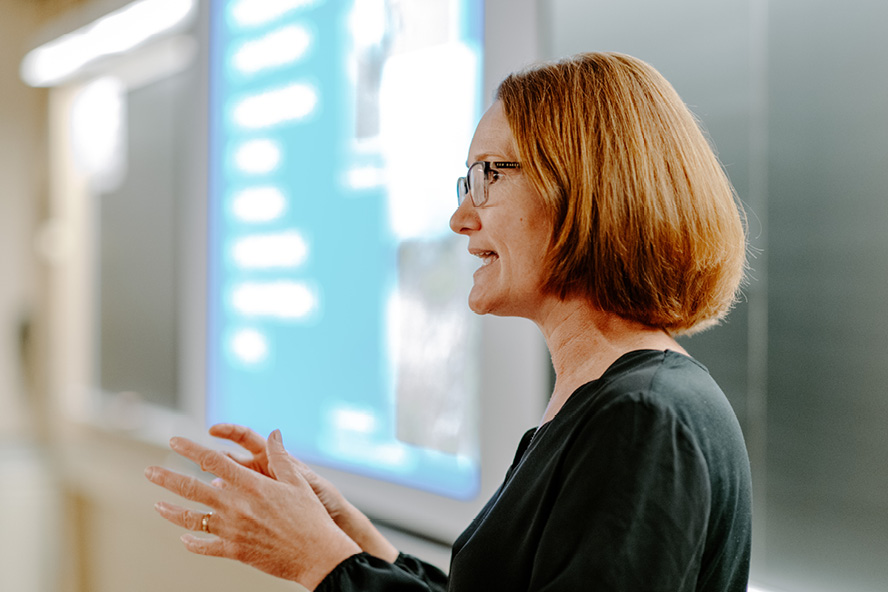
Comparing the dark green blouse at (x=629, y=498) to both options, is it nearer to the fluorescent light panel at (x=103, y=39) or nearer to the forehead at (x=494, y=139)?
the forehead at (x=494, y=139)

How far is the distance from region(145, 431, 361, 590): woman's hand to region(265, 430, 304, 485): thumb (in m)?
0.02

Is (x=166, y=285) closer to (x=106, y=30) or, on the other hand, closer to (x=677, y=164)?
(x=106, y=30)

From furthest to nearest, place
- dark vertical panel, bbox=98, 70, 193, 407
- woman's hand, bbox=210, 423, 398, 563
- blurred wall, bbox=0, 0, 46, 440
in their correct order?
blurred wall, bbox=0, 0, 46, 440 < dark vertical panel, bbox=98, 70, 193, 407 < woman's hand, bbox=210, 423, 398, 563

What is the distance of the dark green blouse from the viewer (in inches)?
30.9

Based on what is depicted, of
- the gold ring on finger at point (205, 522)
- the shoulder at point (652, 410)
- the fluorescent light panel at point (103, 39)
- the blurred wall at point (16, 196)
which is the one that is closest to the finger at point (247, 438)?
the gold ring on finger at point (205, 522)

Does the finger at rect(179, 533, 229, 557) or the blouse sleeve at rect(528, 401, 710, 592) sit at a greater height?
the blouse sleeve at rect(528, 401, 710, 592)

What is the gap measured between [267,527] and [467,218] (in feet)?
1.72

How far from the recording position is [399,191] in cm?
233

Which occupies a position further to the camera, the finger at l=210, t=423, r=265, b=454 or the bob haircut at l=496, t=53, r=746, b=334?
the finger at l=210, t=423, r=265, b=454

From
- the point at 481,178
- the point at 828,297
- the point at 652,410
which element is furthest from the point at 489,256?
the point at 828,297

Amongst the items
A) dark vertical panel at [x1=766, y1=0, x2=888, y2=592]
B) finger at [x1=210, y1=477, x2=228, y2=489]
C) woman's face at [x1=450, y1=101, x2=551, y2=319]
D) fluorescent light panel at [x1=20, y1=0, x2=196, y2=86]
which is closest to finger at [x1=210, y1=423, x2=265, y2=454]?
finger at [x1=210, y1=477, x2=228, y2=489]

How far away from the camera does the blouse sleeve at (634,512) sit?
782mm

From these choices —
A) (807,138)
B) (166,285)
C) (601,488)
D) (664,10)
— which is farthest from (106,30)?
(601,488)

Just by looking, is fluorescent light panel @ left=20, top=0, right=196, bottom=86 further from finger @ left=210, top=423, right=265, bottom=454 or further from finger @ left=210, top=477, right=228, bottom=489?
finger @ left=210, top=477, right=228, bottom=489
